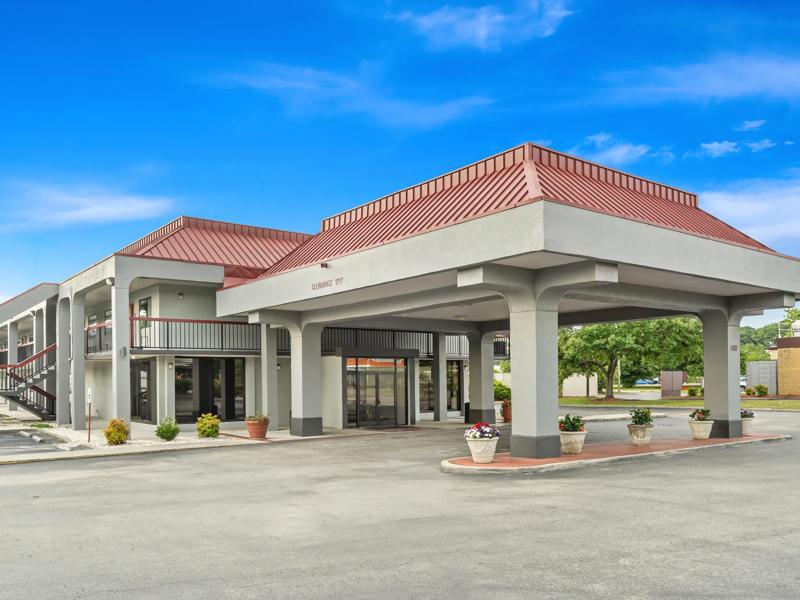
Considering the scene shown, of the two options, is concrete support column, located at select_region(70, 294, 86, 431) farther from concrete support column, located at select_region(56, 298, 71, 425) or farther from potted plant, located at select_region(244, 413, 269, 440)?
potted plant, located at select_region(244, 413, 269, 440)

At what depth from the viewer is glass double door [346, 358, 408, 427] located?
30828mm

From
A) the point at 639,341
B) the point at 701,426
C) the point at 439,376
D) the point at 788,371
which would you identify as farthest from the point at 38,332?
the point at 788,371

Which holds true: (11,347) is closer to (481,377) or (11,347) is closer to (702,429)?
(481,377)

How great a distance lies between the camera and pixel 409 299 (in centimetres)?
2233

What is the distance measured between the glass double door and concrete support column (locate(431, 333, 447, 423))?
11.2 ft

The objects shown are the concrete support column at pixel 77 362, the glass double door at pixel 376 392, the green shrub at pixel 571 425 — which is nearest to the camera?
the green shrub at pixel 571 425

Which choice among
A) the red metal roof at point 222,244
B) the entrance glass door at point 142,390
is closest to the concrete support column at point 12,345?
the red metal roof at point 222,244

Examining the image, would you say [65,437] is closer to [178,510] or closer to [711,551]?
[178,510]

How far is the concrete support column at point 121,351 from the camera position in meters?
25.8

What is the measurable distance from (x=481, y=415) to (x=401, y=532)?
2404 centimetres

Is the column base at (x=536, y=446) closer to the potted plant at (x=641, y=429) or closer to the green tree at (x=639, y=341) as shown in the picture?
the potted plant at (x=641, y=429)

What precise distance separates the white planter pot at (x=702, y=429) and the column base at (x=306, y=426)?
1264 cm

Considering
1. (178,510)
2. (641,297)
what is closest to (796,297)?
(641,297)

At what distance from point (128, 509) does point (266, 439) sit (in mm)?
13338
